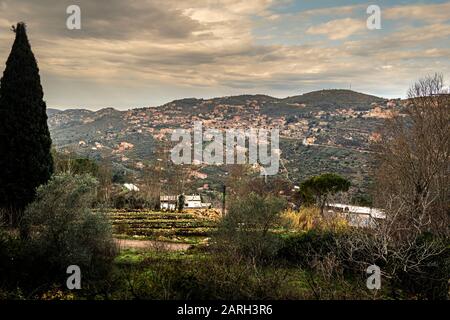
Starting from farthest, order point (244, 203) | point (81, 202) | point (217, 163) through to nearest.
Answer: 1. point (217, 163)
2. point (244, 203)
3. point (81, 202)

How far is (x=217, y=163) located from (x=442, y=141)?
1942 inches

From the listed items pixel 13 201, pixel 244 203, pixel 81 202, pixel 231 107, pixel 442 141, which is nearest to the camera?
pixel 81 202

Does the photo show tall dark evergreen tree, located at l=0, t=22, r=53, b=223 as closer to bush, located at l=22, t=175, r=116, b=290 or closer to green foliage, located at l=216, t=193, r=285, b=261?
bush, located at l=22, t=175, r=116, b=290

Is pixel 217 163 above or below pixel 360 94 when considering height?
below

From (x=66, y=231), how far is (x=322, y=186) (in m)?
23.1

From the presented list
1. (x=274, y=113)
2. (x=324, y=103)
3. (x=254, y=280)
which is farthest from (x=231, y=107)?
(x=254, y=280)

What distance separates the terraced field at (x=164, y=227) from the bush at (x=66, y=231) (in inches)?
262

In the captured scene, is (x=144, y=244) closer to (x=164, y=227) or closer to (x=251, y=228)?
(x=164, y=227)

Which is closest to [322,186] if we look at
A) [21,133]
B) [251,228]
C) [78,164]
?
[251,228]

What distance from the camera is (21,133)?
16.5 meters

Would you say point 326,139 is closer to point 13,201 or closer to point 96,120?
point 13,201

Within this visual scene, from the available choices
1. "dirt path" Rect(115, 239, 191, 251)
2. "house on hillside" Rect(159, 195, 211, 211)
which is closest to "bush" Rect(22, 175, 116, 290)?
"dirt path" Rect(115, 239, 191, 251)

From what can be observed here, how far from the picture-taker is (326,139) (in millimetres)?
69250

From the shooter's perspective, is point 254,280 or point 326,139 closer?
point 254,280
